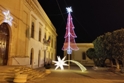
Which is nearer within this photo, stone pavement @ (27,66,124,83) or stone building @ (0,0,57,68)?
stone pavement @ (27,66,124,83)

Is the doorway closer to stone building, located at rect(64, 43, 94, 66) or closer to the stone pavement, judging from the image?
the stone pavement

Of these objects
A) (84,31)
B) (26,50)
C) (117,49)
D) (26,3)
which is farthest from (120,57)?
(84,31)

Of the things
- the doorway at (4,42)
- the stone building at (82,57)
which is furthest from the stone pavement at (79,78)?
the stone building at (82,57)

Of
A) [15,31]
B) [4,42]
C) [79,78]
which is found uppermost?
[15,31]

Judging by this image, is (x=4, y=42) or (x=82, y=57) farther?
(x=82, y=57)

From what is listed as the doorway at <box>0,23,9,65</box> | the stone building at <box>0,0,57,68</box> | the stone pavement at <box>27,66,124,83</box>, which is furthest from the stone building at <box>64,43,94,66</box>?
the doorway at <box>0,23,9,65</box>

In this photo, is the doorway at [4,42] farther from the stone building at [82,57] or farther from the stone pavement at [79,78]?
the stone building at [82,57]

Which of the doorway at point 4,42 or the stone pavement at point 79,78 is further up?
the doorway at point 4,42

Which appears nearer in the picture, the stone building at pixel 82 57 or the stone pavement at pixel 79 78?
the stone pavement at pixel 79 78

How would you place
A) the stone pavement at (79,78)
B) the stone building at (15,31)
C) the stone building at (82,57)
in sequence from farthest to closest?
the stone building at (82,57), the stone building at (15,31), the stone pavement at (79,78)

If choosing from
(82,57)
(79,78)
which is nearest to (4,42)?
(79,78)

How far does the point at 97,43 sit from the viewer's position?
2628 cm

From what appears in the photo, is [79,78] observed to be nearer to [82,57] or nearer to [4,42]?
[4,42]

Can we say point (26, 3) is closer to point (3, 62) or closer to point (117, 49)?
point (3, 62)
